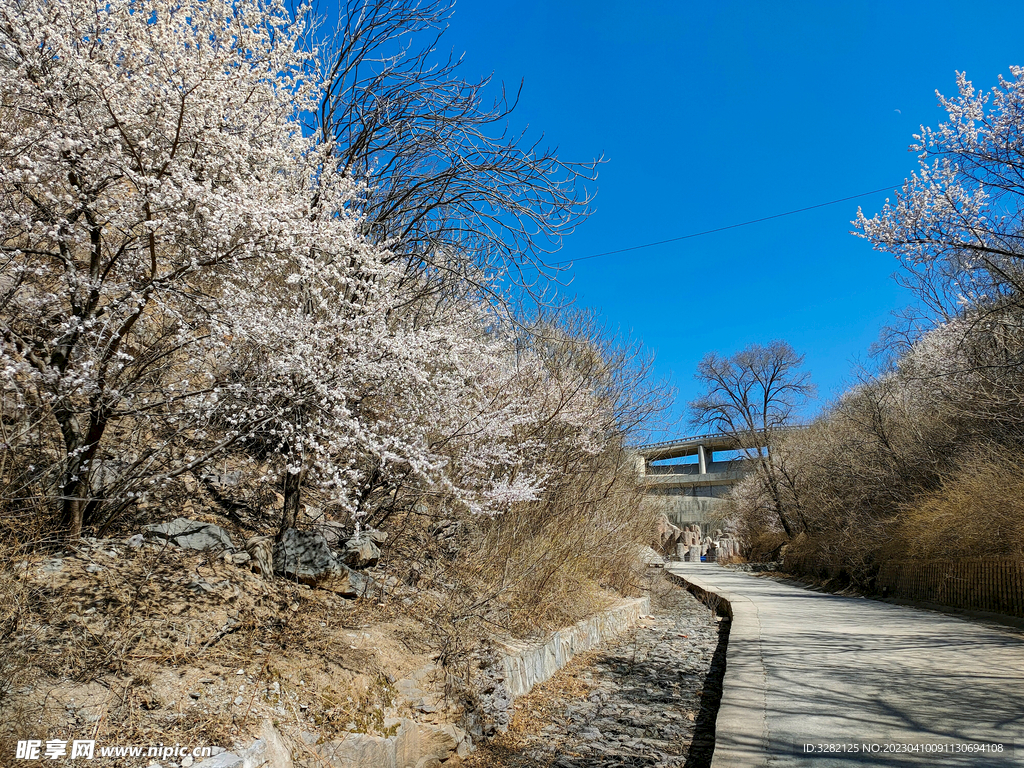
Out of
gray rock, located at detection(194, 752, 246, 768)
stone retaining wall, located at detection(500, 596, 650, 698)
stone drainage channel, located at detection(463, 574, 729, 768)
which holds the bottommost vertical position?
stone drainage channel, located at detection(463, 574, 729, 768)

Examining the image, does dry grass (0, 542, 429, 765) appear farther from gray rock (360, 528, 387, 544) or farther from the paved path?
the paved path

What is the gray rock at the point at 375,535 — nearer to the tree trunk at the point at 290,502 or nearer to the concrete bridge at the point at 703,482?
the tree trunk at the point at 290,502

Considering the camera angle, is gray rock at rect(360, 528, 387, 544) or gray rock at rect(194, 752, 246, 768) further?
gray rock at rect(360, 528, 387, 544)

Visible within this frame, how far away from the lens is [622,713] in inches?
229

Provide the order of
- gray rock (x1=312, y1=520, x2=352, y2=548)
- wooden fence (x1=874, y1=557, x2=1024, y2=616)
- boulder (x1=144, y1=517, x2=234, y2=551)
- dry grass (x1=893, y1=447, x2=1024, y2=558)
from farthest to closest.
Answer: dry grass (x1=893, y1=447, x2=1024, y2=558), wooden fence (x1=874, y1=557, x2=1024, y2=616), gray rock (x1=312, y1=520, x2=352, y2=548), boulder (x1=144, y1=517, x2=234, y2=551)

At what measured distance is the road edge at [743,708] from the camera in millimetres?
3740

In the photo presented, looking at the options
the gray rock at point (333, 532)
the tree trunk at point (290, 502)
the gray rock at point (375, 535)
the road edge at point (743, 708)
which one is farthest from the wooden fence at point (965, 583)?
the tree trunk at point (290, 502)

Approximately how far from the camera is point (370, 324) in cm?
568

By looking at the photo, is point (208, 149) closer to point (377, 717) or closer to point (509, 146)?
point (509, 146)

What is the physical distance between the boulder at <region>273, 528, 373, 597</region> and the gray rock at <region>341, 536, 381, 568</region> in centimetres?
15

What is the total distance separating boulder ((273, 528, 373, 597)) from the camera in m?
4.81

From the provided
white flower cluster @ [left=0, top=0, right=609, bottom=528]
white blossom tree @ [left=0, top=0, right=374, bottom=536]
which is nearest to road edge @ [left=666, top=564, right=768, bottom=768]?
white flower cluster @ [left=0, top=0, right=609, bottom=528]

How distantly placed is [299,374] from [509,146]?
351cm

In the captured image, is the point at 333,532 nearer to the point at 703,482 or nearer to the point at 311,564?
the point at 311,564
